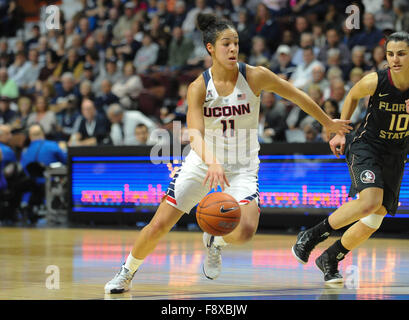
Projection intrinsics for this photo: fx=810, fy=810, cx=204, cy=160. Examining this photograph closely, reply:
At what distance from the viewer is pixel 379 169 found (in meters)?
7.06

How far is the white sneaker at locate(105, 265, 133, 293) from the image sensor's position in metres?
6.45

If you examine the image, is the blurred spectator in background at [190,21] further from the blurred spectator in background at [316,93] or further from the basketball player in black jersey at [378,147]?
the basketball player in black jersey at [378,147]

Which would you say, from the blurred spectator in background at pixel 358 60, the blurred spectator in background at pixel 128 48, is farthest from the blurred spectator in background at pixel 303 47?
the blurred spectator in background at pixel 128 48

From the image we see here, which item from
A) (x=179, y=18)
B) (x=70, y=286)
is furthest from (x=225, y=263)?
(x=179, y=18)

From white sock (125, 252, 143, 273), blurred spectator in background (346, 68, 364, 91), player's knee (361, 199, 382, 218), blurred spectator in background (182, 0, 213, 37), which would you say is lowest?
white sock (125, 252, 143, 273)

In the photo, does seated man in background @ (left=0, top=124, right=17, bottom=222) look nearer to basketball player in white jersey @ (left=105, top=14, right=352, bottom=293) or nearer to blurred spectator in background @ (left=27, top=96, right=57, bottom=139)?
blurred spectator in background @ (left=27, top=96, right=57, bottom=139)

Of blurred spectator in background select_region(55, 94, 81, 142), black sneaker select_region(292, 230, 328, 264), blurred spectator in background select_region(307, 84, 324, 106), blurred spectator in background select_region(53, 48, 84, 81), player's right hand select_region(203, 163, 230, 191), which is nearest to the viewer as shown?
player's right hand select_region(203, 163, 230, 191)

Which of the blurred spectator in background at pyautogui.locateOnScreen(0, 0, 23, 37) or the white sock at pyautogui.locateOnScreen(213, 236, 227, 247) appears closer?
the white sock at pyautogui.locateOnScreen(213, 236, 227, 247)

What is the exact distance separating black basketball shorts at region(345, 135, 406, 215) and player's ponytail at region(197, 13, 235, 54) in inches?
65.3

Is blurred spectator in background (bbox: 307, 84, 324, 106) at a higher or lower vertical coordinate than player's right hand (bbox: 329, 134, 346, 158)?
higher

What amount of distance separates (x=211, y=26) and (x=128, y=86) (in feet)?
35.2

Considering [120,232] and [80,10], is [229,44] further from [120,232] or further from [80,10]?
[80,10]

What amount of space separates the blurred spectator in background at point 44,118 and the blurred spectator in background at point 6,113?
82cm

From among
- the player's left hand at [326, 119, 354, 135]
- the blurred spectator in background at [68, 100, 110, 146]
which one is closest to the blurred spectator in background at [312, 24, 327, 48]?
the blurred spectator in background at [68, 100, 110, 146]
